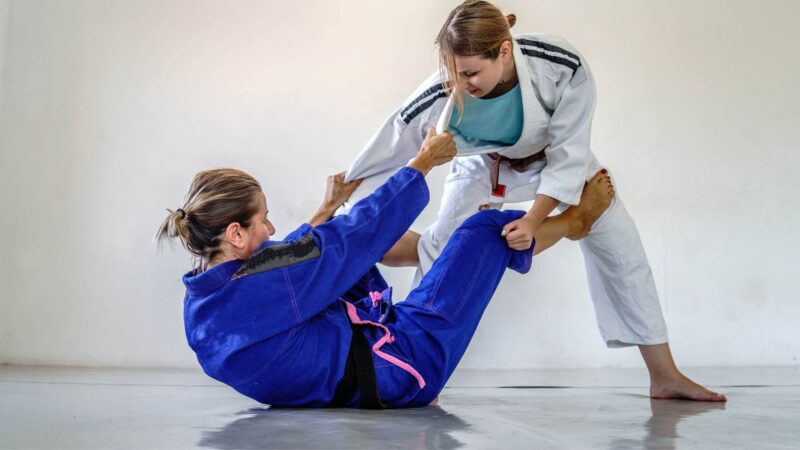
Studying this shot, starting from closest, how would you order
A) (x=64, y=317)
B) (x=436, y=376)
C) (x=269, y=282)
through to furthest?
(x=269, y=282) → (x=436, y=376) → (x=64, y=317)

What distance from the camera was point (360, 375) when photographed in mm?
1527

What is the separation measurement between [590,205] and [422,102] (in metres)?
0.55

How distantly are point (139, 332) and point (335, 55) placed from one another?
1587mm

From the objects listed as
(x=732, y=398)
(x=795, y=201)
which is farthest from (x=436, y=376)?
(x=795, y=201)

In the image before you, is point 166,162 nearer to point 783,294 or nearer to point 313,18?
point 313,18

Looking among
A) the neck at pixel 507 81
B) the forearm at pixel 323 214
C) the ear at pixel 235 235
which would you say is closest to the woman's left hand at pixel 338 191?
the forearm at pixel 323 214

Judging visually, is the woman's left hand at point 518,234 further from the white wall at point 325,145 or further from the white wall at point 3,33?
the white wall at point 3,33

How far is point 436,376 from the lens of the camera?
1590 mm

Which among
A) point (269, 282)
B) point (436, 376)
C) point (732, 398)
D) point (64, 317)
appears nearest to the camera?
point (269, 282)

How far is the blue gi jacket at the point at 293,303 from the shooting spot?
144cm

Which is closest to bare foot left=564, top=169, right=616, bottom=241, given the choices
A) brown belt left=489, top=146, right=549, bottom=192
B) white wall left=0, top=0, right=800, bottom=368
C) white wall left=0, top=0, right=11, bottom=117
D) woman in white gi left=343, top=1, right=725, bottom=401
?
woman in white gi left=343, top=1, right=725, bottom=401

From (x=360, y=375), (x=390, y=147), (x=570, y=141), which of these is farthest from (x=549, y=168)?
(x=360, y=375)

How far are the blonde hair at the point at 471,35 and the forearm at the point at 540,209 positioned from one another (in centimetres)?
31

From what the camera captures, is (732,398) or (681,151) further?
(681,151)
